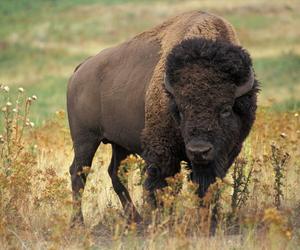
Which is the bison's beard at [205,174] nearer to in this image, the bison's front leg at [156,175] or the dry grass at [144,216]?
the dry grass at [144,216]

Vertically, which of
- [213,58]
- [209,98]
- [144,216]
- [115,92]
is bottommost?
[144,216]

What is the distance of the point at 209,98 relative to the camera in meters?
7.37

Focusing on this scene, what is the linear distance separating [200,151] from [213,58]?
36.5 inches

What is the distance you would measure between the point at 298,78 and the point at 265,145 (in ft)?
63.4

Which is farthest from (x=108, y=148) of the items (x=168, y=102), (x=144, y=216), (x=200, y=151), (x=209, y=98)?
(x=200, y=151)

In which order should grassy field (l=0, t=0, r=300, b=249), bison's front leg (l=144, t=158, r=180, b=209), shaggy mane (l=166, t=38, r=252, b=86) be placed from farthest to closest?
bison's front leg (l=144, t=158, r=180, b=209) → shaggy mane (l=166, t=38, r=252, b=86) → grassy field (l=0, t=0, r=300, b=249)

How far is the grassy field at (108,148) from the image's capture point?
21.9 feet

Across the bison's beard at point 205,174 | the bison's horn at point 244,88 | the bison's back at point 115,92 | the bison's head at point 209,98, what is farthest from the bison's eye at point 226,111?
the bison's back at point 115,92

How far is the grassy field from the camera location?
6.66 metres

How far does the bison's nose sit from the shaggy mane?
0.70m

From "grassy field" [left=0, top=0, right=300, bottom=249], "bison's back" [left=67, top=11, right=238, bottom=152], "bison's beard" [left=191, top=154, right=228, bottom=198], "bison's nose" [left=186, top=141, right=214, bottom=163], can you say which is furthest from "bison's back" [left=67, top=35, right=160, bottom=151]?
"bison's nose" [left=186, top=141, right=214, bottom=163]

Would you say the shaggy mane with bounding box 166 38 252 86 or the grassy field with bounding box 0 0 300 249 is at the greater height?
the shaggy mane with bounding box 166 38 252 86

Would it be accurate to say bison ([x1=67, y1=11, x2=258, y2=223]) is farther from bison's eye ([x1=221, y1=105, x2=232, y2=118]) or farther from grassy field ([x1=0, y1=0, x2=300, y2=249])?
grassy field ([x1=0, y1=0, x2=300, y2=249])

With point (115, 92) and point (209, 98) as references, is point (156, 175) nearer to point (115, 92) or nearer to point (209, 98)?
point (209, 98)
